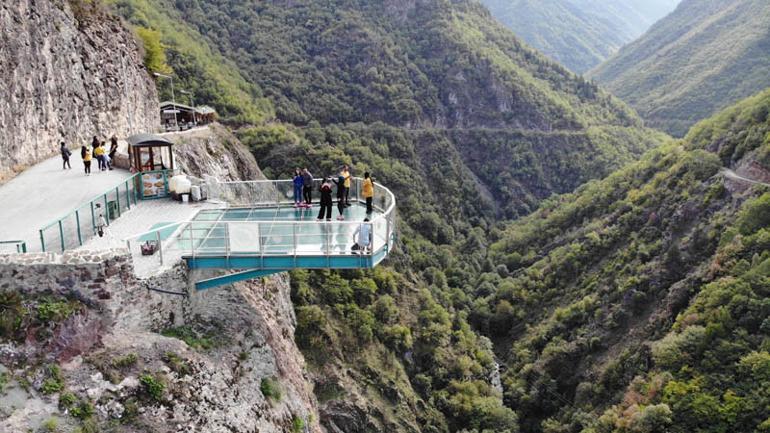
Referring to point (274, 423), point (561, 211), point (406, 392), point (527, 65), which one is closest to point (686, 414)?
point (406, 392)

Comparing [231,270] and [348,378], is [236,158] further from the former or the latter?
[231,270]

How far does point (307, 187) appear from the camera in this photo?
22359mm

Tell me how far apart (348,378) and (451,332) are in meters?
21.7

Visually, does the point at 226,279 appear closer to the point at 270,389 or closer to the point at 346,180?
the point at 270,389

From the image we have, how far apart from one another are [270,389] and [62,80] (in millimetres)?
23635

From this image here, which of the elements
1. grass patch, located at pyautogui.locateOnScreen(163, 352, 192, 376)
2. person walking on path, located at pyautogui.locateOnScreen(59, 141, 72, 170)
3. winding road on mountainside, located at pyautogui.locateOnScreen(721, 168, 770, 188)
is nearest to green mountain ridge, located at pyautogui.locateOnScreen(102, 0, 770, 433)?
winding road on mountainside, located at pyautogui.locateOnScreen(721, 168, 770, 188)

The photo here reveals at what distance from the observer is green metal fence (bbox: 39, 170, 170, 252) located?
54.4ft

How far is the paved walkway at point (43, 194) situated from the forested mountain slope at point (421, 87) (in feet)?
193

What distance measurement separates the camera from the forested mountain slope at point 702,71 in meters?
120

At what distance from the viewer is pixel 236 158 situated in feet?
128

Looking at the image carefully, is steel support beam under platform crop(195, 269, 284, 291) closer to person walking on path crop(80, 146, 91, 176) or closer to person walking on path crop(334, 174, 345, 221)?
person walking on path crop(334, 174, 345, 221)

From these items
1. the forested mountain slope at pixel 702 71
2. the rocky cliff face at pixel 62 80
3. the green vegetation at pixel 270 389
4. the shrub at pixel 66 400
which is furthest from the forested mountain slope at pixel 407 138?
the forested mountain slope at pixel 702 71

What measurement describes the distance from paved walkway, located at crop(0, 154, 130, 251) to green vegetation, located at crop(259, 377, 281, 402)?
8220 mm

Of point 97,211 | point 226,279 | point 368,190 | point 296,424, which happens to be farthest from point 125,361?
point 368,190
